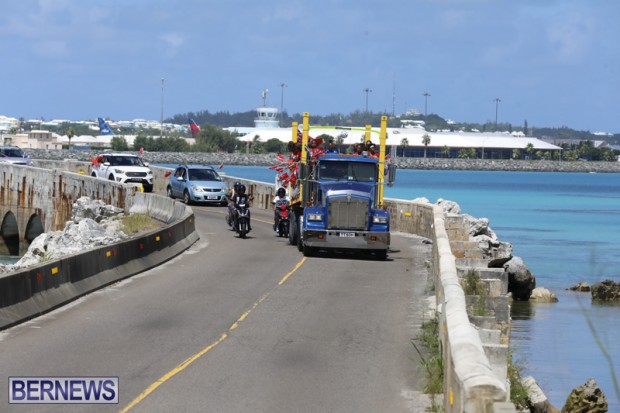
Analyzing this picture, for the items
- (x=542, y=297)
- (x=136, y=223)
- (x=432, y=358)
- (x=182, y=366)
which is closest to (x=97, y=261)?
(x=182, y=366)

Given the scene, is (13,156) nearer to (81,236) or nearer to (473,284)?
(81,236)

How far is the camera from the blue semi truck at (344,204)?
30.4 m

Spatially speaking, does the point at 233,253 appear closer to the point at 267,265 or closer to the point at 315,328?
the point at 267,265

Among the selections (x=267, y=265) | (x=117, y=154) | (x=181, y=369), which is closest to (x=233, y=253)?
(x=267, y=265)

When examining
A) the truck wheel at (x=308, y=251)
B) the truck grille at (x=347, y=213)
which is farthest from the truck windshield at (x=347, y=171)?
the truck wheel at (x=308, y=251)

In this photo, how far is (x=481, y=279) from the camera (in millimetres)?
20094

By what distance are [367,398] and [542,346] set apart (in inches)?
651

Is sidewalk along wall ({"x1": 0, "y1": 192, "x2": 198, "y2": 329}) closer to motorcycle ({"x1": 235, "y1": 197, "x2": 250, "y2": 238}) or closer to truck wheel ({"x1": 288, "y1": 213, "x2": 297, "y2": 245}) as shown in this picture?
motorcycle ({"x1": 235, "y1": 197, "x2": 250, "y2": 238})

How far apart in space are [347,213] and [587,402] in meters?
11.4

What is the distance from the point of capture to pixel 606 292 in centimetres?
4131

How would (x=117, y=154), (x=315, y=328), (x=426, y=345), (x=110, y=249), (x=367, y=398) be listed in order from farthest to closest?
(x=117, y=154) → (x=110, y=249) → (x=315, y=328) → (x=426, y=345) → (x=367, y=398)

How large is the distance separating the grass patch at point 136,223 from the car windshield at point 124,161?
18.8 m

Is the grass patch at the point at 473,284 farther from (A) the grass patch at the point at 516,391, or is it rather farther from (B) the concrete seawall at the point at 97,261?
(B) the concrete seawall at the point at 97,261

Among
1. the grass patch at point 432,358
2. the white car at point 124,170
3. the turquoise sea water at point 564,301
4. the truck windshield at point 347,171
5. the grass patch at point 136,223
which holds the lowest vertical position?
the turquoise sea water at point 564,301
